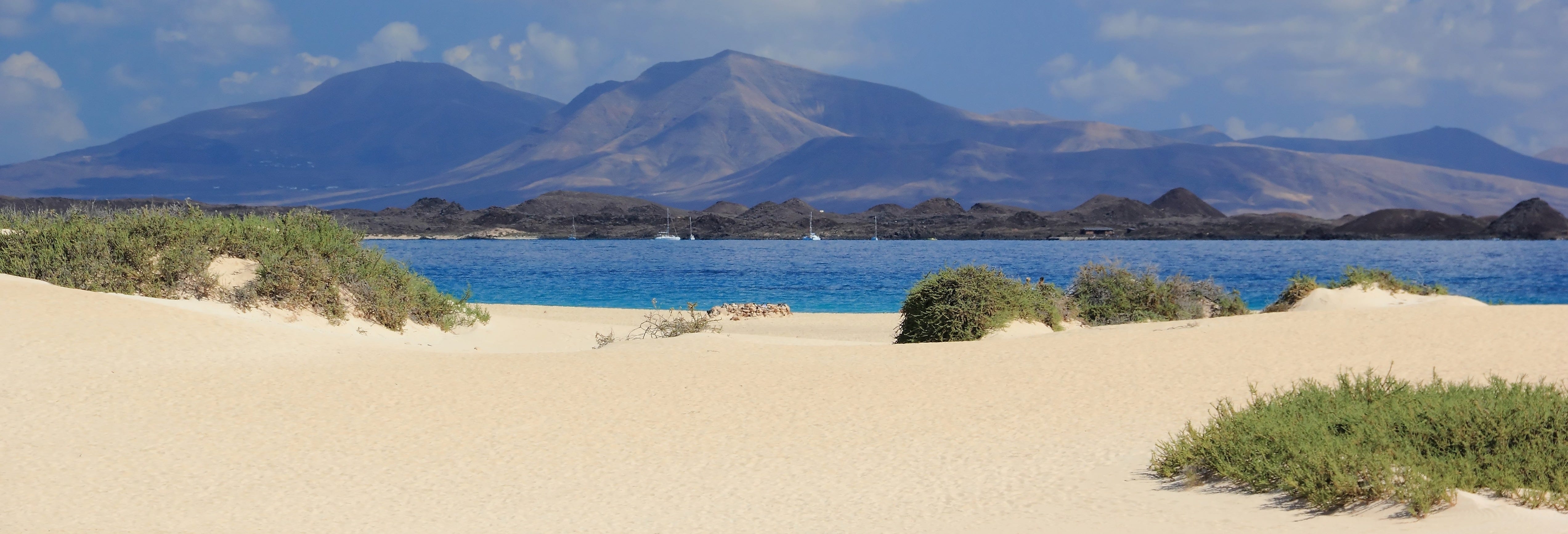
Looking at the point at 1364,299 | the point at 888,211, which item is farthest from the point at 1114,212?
the point at 1364,299

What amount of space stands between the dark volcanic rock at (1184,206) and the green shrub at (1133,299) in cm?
14845

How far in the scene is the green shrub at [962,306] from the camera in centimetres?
1716

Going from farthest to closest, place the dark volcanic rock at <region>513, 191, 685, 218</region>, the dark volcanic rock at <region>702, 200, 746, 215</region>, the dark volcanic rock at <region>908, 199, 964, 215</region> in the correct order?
the dark volcanic rock at <region>702, 200, 746, 215</region>, the dark volcanic rock at <region>908, 199, 964, 215</region>, the dark volcanic rock at <region>513, 191, 685, 218</region>

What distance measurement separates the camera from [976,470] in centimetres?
852

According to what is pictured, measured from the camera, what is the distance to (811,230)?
146 metres

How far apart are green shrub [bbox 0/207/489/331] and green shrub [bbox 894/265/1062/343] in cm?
823

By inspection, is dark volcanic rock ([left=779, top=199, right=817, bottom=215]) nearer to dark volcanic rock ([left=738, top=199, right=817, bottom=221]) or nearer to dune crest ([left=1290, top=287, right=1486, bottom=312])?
dark volcanic rock ([left=738, top=199, right=817, bottom=221])

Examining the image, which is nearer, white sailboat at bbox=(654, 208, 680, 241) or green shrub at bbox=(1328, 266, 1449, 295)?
green shrub at bbox=(1328, 266, 1449, 295)

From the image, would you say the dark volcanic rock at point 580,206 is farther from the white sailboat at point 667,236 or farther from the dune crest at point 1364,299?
the dune crest at point 1364,299

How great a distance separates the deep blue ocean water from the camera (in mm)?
42625

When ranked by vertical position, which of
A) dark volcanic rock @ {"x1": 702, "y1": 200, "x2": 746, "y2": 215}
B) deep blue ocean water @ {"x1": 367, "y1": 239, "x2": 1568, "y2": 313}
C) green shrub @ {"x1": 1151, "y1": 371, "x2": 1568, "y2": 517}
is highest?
dark volcanic rock @ {"x1": 702, "y1": 200, "x2": 746, "y2": 215}

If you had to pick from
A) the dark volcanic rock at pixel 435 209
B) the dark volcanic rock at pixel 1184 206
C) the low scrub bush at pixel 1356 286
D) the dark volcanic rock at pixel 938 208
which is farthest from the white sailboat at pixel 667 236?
the low scrub bush at pixel 1356 286

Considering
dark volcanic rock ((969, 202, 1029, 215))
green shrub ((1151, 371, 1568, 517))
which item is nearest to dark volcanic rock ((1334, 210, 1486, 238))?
dark volcanic rock ((969, 202, 1029, 215))

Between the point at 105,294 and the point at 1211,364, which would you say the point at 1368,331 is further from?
the point at 105,294
